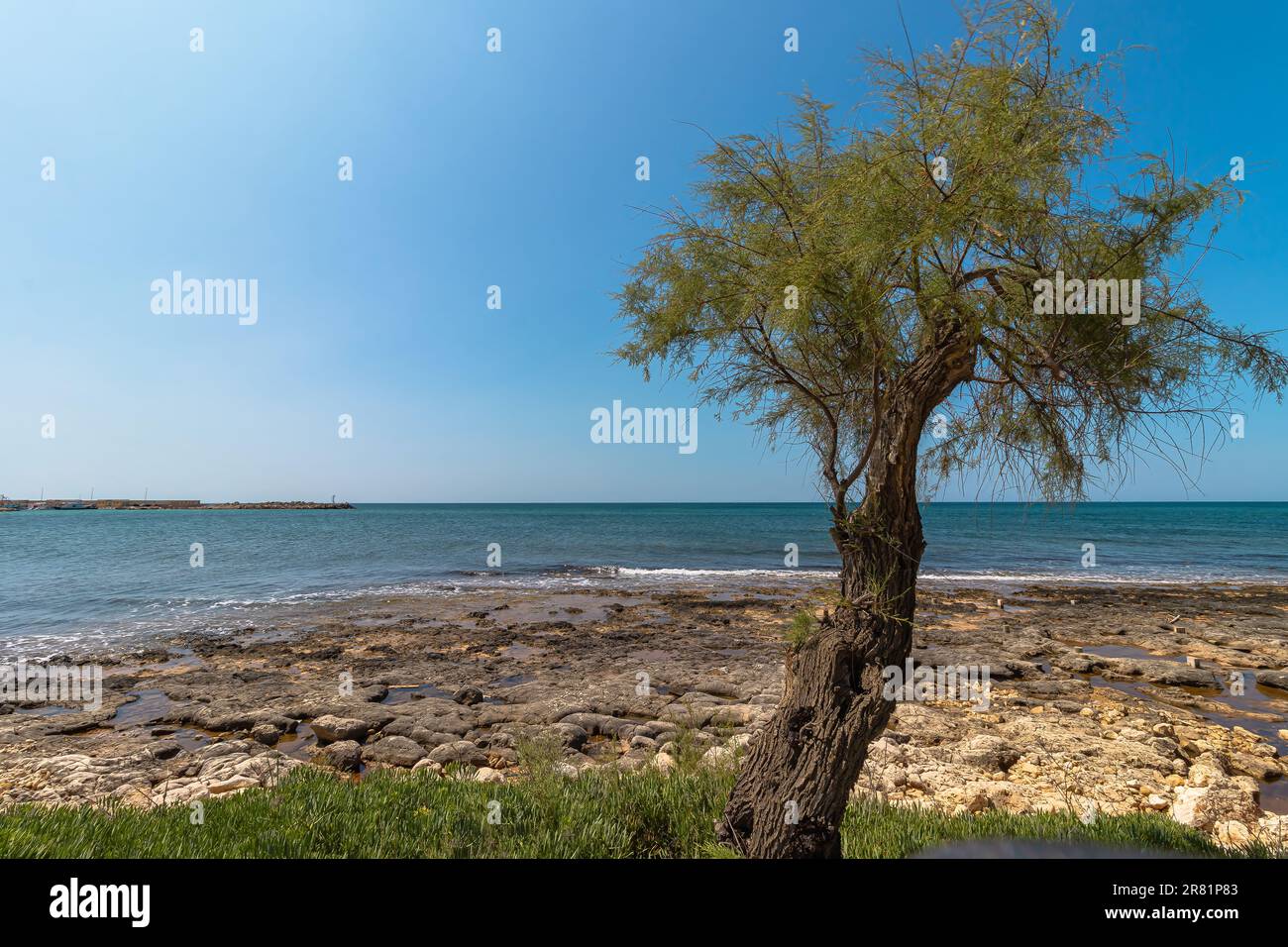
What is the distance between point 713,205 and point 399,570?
30218mm

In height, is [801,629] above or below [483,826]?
above

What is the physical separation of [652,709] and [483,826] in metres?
6.17

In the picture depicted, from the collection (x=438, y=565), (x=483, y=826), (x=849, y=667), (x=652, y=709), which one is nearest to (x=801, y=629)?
(x=849, y=667)

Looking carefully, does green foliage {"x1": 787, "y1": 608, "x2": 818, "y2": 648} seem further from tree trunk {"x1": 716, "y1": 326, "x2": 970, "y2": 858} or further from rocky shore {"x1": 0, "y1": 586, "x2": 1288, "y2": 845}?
rocky shore {"x1": 0, "y1": 586, "x2": 1288, "y2": 845}

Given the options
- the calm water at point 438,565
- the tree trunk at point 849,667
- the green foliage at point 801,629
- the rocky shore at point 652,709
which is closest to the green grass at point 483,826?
the tree trunk at point 849,667

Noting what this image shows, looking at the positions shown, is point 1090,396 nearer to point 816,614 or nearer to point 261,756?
point 816,614

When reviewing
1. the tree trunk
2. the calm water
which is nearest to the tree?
the tree trunk

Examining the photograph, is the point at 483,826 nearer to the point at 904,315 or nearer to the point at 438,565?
the point at 904,315

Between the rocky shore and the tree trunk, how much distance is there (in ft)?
1.44

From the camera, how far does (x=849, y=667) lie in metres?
3.71

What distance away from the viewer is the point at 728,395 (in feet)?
14.9

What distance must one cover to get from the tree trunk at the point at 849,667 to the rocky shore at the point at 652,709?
0.44 m

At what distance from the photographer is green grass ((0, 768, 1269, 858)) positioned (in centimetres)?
404
